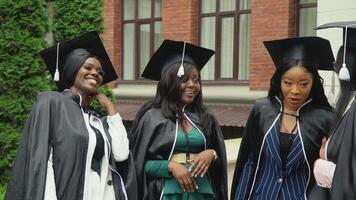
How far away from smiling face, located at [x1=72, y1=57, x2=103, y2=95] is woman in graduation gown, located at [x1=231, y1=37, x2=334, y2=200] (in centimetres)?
119

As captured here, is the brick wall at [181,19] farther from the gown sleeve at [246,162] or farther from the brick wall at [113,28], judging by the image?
the gown sleeve at [246,162]

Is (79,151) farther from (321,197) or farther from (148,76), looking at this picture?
(321,197)

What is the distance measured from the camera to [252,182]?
3758mm

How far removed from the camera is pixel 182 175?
366 cm

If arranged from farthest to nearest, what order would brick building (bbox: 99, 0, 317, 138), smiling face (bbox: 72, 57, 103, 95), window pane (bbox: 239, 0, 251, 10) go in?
window pane (bbox: 239, 0, 251, 10) → brick building (bbox: 99, 0, 317, 138) → smiling face (bbox: 72, 57, 103, 95)

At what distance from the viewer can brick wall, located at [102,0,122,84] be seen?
12703 mm

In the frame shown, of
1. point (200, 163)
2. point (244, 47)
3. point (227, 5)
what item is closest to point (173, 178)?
point (200, 163)

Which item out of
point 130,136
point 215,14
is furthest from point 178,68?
point 215,14

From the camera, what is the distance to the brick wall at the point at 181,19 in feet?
37.1

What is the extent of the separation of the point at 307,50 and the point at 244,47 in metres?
7.28

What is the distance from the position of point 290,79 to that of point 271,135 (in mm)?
408

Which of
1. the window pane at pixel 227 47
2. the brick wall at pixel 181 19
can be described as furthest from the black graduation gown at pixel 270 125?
the brick wall at pixel 181 19

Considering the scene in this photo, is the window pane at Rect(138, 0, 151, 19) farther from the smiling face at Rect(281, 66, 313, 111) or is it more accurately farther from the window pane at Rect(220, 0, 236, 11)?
the smiling face at Rect(281, 66, 313, 111)

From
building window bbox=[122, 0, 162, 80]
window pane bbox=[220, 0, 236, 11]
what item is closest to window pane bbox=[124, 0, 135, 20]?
building window bbox=[122, 0, 162, 80]
